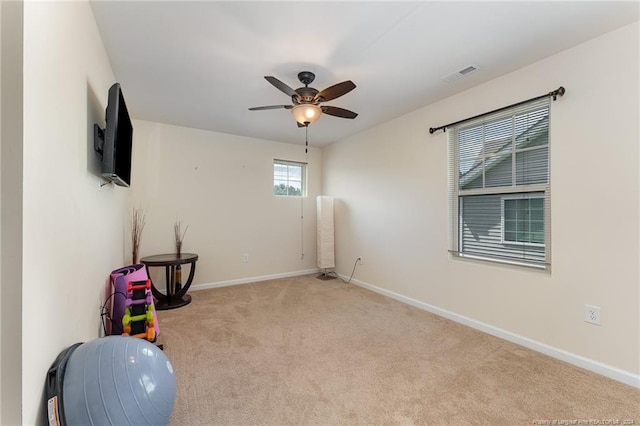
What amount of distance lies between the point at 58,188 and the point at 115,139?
61 centimetres

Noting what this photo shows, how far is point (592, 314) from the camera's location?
2.05m

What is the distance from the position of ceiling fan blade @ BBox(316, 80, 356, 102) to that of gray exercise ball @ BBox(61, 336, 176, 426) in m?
2.08

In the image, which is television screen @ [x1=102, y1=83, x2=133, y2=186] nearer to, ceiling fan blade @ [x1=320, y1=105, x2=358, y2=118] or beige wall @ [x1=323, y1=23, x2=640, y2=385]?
ceiling fan blade @ [x1=320, y1=105, x2=358, y2=118]

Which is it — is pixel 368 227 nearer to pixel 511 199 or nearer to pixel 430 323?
pixel 430 323

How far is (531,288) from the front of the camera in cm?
237

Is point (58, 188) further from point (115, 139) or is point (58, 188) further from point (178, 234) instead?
point (178, 234)

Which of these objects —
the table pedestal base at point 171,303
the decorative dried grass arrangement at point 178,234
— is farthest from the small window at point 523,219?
the decorative dried grass arrangement at point 178,234

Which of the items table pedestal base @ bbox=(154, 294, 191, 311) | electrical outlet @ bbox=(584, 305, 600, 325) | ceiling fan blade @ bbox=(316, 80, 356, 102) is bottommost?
table pedestal base @ bbox=(154, 294, 191, 311)

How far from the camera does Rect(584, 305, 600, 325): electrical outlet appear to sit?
79.6 inches

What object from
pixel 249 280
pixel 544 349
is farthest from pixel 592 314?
pixel 249 280

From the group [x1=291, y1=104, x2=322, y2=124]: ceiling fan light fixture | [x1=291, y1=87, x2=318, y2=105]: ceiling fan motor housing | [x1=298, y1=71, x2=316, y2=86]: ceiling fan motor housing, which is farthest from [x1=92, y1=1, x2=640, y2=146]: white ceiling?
[x1=291, y1=104, x2=322, y2=124]: ceiling fan light fixture

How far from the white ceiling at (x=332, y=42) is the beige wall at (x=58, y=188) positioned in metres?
0.38

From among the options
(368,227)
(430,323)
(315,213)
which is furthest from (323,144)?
(430,323)

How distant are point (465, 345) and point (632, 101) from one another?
83.8 inches
